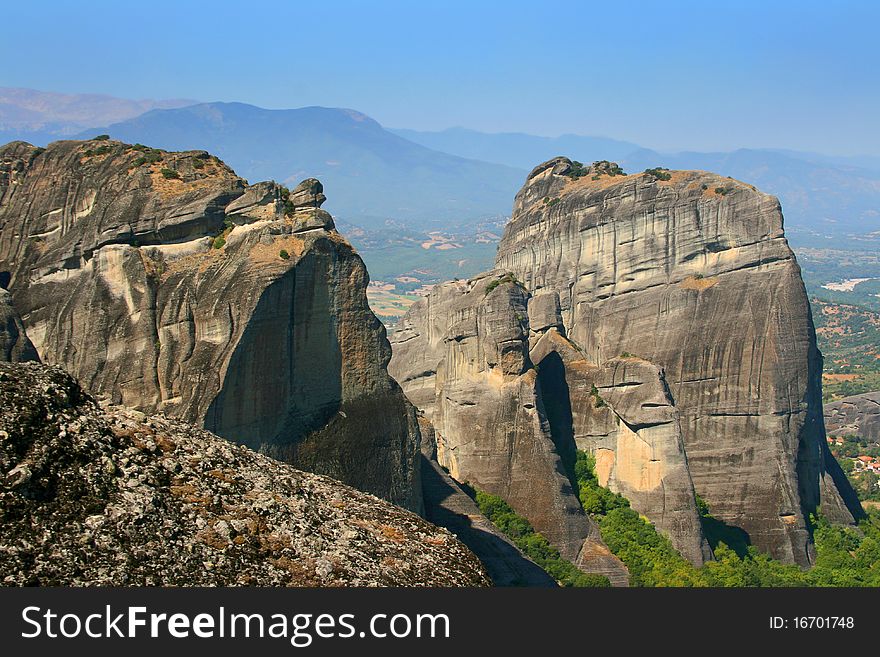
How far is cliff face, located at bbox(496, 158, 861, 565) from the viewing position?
157 feet

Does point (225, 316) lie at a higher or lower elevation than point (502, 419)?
higher

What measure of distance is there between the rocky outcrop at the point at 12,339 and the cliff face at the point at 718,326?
85.6 ft

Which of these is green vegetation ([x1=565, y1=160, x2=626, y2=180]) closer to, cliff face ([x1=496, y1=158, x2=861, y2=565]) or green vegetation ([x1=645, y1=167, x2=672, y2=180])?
cliff face ([x1=496, y1=158, x2=861, y2=565])

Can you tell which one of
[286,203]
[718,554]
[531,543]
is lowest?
[718,554]

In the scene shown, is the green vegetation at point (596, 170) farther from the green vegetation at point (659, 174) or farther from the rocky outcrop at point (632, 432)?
the rocky outcrop at point (632, 432)

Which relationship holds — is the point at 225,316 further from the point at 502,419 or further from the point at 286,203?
the point at 502,419

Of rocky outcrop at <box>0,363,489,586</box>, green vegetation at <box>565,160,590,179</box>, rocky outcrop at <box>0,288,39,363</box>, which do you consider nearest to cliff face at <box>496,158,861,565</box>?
green vegetation at <box>565,160,590,179</box>

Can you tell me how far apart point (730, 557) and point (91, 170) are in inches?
1198

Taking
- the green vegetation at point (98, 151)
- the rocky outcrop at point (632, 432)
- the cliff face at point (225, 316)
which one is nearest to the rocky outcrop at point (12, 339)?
the cliff face at point (225, 316)

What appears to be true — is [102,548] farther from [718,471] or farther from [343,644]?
[718,471]

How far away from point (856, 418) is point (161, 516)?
7868 centimetres

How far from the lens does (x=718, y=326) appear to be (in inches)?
1972

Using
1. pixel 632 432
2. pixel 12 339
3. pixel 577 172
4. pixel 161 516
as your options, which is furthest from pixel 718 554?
pixel 161 516

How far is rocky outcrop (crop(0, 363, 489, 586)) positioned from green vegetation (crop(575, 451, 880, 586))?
28891 mm
